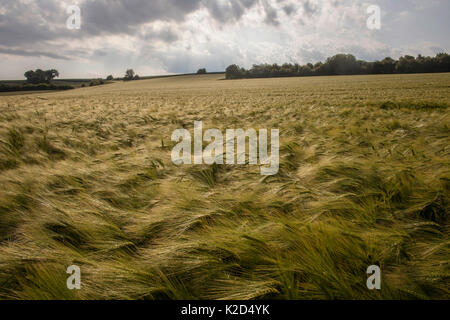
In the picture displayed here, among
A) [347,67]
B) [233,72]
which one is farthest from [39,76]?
[347,67]

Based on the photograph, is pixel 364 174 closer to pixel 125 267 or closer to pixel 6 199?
pixel 125 267

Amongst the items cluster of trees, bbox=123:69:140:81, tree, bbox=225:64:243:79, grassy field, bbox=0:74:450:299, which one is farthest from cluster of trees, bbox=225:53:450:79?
grassy field, bbox=0:74:450:299

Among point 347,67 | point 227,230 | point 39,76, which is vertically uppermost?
point 347,67

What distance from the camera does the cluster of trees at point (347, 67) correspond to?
53969 mm

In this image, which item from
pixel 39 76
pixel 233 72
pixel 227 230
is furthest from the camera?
pixel 233 72

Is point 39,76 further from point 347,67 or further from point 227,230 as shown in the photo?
point 347,67

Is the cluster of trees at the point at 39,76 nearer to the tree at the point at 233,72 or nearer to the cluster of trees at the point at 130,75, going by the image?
the cluster of trees at the point at 130,75

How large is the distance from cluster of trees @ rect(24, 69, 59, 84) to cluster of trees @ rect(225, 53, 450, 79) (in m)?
52.9

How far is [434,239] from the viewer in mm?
1236

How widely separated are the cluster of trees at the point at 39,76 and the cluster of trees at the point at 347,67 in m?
52.9

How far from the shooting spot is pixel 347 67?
208 feet

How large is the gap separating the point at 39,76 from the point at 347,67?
88127 mm

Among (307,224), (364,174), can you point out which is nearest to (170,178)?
(307,224)
